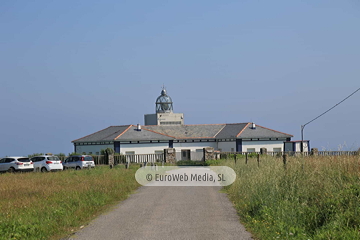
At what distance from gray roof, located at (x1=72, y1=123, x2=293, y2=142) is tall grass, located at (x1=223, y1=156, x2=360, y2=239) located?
3947 cm

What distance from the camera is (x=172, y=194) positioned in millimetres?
16469

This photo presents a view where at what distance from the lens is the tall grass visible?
8.66 meters

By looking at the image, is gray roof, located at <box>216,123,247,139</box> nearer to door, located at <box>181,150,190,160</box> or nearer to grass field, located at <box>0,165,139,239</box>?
door, located at <box>181,150,190,160</box>

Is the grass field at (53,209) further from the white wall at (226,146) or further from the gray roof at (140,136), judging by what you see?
the white wall at (226,146)

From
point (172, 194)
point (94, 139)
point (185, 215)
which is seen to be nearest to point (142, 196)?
point (172, 194)

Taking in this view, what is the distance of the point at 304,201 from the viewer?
11.5 metres

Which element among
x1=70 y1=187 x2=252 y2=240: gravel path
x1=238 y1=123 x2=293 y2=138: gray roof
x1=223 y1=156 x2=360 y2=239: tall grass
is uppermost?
x1=238 y1=123 x2=293 y2=138: gray roof

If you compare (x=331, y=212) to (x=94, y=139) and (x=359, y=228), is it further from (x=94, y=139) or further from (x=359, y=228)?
(x=94, y=139)

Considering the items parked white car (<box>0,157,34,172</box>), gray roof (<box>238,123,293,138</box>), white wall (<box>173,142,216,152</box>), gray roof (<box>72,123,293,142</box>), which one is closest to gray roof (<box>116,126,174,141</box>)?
gray roof (<box>72,123,293,142</box>)

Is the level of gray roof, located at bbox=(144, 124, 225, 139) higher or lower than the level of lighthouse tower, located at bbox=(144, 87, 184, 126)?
lower

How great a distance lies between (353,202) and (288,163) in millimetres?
7499

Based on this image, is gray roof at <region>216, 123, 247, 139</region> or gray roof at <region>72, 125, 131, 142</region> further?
gray roof at <region>216, 123, 247, 139</region>

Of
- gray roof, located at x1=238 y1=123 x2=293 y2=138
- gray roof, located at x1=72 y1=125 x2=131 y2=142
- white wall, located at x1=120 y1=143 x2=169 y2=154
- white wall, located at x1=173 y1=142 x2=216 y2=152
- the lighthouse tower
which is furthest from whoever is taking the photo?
the lighthouse tower

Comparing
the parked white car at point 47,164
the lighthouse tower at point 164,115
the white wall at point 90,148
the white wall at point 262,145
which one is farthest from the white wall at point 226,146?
the parked white car at point 47,164
